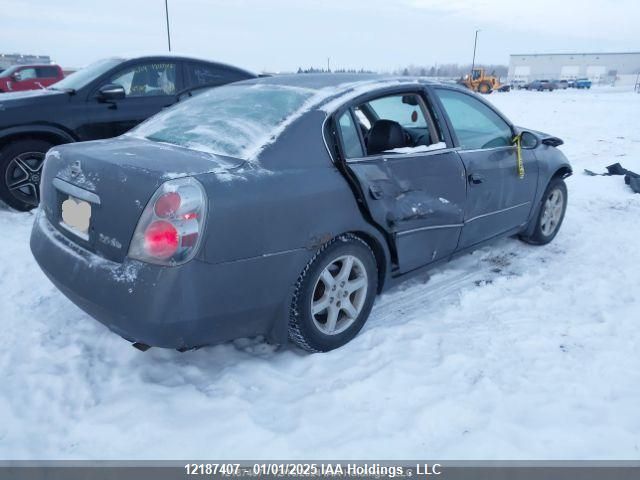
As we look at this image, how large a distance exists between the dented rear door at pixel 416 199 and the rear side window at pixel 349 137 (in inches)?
2.6

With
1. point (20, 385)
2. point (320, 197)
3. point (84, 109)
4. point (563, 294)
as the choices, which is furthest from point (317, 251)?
point (84, 109)

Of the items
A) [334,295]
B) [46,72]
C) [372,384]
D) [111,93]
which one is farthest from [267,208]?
[46,72]

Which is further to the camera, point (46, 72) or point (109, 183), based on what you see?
point (46, 72)

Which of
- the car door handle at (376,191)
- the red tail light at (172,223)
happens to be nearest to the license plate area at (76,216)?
the red tail light at (172,223)

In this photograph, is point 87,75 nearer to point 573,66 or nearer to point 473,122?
point 473,122

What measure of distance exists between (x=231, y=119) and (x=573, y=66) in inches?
4750

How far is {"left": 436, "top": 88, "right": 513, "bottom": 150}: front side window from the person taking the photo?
11.2 ft

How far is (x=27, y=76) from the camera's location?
1698 cm

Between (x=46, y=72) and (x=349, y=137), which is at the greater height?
(x=46, y=72)

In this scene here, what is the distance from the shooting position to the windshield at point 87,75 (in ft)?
17.2

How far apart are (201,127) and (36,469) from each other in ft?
6.13

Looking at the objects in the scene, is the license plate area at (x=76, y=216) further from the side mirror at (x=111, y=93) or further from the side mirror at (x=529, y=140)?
the side mirror at (x=529, y=140)

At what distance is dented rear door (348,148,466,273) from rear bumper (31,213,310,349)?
64 centimetres

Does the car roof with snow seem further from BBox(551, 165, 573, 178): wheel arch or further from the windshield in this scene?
the windshield
